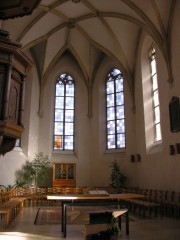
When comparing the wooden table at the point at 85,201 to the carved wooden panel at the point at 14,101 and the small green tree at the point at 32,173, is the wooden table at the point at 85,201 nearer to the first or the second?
the carved wooden panel at the point at 14,101

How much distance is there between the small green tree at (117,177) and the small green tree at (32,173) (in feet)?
13.7

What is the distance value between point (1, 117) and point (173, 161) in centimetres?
854

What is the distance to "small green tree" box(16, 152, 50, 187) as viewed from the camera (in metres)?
15.9

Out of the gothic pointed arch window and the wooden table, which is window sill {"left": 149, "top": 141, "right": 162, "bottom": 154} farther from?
the gothic pointed arch window

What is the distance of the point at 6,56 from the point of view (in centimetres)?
519

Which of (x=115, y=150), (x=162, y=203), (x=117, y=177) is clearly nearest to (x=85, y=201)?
(x=162, y=203)

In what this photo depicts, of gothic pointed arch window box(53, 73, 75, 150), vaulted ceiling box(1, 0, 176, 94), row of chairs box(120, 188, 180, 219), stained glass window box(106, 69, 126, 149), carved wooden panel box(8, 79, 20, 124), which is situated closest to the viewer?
carved wooden panel box(8, 79, 20, 124)

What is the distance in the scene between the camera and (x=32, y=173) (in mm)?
15938

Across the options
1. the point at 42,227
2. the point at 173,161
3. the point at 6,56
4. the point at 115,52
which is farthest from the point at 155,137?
the point at 6,56

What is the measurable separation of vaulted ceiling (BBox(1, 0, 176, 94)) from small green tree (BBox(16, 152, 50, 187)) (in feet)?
19.7

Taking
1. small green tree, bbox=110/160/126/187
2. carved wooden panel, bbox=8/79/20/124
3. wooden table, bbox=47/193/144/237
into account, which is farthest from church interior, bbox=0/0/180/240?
carved wooden panel, bbox=8/79/20/124

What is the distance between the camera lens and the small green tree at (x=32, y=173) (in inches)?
626

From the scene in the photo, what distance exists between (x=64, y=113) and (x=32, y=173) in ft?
16.6

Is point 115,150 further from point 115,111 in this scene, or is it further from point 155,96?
point 155,96
